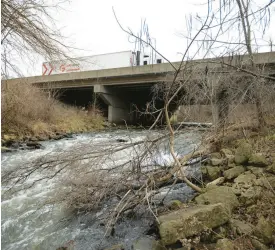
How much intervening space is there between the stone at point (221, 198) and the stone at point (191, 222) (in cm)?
40

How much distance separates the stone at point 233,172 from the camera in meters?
4.21

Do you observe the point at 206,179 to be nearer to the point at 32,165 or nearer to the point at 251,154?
the point at 251,154

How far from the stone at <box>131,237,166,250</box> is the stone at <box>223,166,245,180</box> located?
179 centimetres

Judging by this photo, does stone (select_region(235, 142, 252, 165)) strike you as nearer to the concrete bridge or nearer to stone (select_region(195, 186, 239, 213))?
stone (select_region(195, 186, 239, 213))

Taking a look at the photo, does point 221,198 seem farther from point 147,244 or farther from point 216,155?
point 216,155

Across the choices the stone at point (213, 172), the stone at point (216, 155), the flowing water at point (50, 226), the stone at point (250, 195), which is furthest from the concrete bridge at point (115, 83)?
the stone at point (250, 195)

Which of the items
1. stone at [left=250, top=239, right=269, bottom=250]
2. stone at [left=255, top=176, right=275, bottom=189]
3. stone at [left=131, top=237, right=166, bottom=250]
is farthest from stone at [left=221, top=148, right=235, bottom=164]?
stone at [left=131, top=237, right=166, bottom=250]

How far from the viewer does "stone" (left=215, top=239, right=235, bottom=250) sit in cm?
256

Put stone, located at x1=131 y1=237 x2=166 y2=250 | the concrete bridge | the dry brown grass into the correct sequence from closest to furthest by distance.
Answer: stone, located at x1=131 y1=237 x2=166 y2=250 < the dry brown grass < the concrete bridge

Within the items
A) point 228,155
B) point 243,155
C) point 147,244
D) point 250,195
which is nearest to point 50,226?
point 147,244

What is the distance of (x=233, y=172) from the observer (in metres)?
4.27

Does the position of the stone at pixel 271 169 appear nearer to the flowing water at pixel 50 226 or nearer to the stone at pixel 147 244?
the flowing water at pixel 50 226

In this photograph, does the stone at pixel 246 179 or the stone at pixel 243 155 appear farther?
the stone at pixel 243 155

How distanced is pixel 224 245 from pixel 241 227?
0.41m
